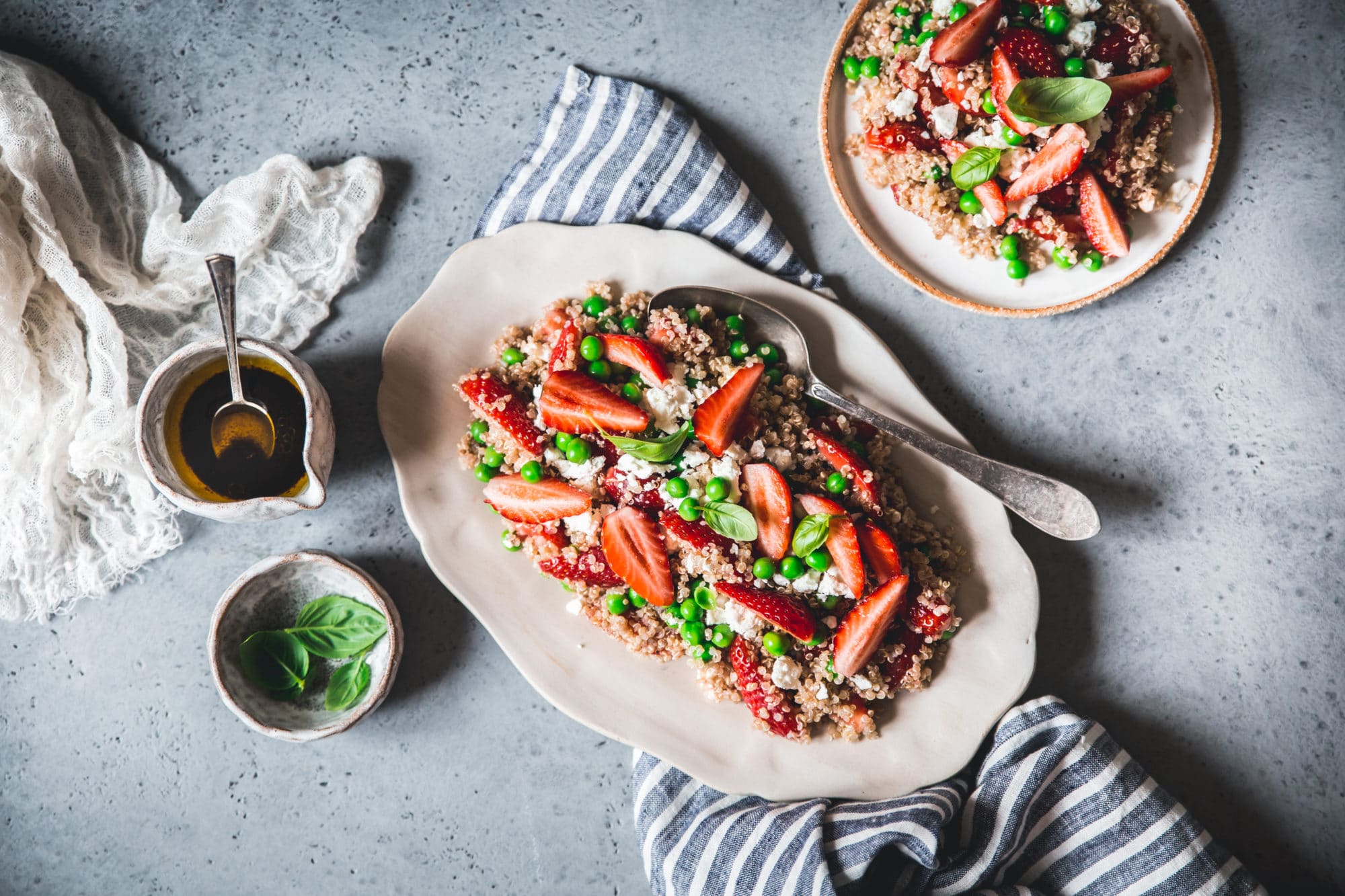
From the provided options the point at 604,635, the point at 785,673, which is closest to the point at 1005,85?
the point at 785,673

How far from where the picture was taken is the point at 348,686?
264 centimetres

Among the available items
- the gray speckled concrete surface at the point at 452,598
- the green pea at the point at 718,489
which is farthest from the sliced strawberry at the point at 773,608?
the gray speckled concrete surface at the point at 452,598

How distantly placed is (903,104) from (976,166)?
1.03ft

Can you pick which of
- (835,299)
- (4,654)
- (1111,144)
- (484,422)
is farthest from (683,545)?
(4,654)

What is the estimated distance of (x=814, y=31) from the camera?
9.34ft

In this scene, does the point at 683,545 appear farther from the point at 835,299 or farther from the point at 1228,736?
the point at 1228,736

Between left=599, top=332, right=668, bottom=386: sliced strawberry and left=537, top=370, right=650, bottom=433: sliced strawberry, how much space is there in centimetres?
12

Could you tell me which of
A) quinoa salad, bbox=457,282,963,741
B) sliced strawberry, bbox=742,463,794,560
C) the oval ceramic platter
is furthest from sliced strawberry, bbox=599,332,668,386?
sliced strawberry, bbox=742,463,794,560

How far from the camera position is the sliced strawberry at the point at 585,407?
2350 millimetres

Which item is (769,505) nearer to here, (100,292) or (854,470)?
(854,470)

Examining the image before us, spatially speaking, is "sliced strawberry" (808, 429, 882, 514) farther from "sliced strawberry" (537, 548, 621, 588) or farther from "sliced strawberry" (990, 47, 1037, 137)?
"sliced strawberry" (990, 47, 1037, 137)

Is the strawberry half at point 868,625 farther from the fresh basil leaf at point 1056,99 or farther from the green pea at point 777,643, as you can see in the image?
the fresh basil leaf at point 1056,99

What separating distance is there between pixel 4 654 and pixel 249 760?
3.28 ft

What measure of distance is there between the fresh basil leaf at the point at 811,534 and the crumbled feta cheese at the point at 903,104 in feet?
4.44
